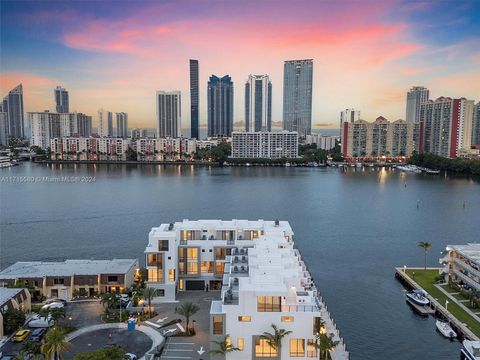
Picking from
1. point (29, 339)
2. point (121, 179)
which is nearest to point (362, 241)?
point (29, 339)

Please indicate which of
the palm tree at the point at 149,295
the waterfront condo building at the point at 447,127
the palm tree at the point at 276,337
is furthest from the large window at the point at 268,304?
Answer: the waterfront condo building at the point at 447,127

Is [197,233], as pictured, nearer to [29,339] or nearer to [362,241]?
[29,339]

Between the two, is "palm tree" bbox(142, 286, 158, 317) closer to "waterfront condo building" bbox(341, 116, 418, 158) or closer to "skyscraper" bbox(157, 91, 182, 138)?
"waterfront condo building" bbox(341, 116, 418, 158)

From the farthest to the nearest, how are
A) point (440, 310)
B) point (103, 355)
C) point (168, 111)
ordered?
point (168, 111)
point (440, 310)
point (103, 355)

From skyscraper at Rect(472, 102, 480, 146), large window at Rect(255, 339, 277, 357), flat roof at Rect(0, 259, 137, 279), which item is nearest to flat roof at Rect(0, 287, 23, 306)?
flat roof at Rect(0, 259, 137, 279)

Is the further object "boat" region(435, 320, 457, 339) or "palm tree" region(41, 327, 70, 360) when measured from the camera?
"boat" region(435, 320, 457, 339)

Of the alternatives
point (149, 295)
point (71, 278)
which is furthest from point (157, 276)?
point (71, 278)

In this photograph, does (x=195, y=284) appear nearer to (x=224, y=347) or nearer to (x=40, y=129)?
(x=224, y=347)
